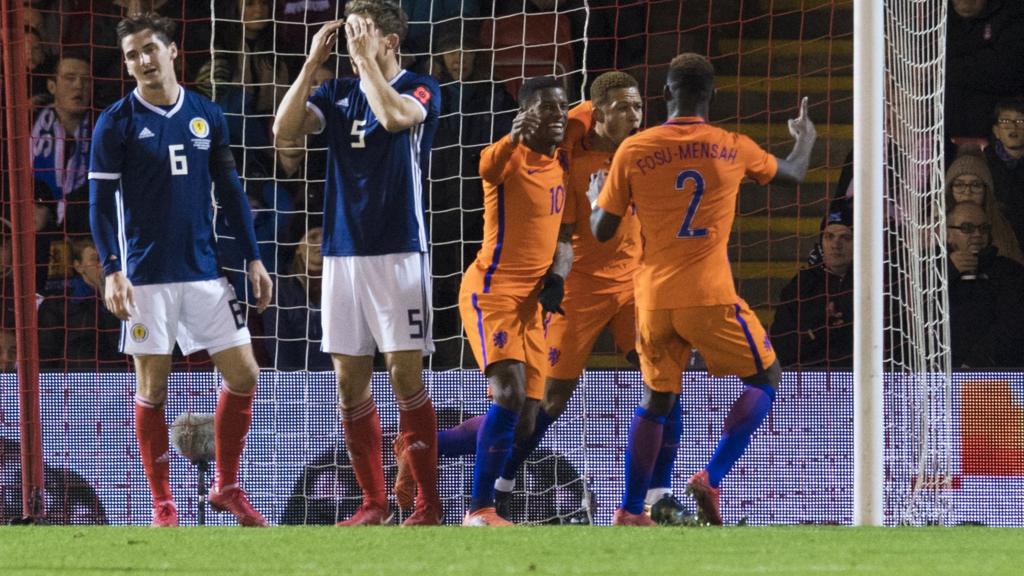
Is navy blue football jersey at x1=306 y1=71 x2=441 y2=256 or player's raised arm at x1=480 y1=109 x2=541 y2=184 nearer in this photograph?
player's raised arm at x1=480 y1=109 x2=541 y2=184

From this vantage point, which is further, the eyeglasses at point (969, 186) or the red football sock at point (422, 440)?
the eyeglasses at point (969, 186)

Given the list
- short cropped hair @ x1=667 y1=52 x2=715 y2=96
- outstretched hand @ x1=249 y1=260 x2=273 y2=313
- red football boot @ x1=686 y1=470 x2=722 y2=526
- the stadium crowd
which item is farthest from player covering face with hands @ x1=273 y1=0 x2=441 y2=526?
the stadium crowd

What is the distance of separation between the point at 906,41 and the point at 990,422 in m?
1.72

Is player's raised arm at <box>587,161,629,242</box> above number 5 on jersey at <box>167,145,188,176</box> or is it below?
below

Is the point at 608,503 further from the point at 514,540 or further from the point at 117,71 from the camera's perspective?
the point at 117,71

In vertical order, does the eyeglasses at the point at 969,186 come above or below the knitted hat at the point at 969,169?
below

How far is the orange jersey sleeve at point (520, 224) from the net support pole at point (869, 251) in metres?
1.18

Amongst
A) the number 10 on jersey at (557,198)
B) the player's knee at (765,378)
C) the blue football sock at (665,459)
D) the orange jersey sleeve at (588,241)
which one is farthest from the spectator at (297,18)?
the player's knee at (765,378)

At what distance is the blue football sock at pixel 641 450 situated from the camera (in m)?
6.55

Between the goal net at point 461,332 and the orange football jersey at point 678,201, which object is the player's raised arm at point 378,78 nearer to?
the orange football jersey at point 678,201

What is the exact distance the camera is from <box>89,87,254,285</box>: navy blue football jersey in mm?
6871

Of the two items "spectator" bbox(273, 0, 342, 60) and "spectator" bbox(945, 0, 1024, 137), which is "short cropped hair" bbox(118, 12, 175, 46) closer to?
"spectator" bbox(273, 0, 342, 60)

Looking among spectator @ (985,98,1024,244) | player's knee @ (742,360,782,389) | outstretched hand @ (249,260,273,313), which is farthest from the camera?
spectator @ (985,98,1024,244)

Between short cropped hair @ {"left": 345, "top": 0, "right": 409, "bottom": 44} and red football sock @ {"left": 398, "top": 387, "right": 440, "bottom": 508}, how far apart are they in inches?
55.4
